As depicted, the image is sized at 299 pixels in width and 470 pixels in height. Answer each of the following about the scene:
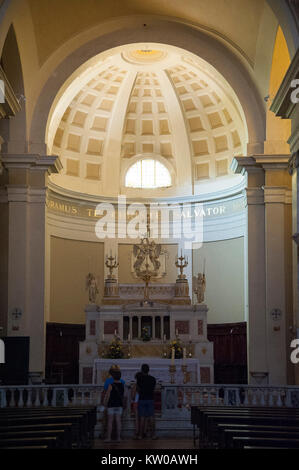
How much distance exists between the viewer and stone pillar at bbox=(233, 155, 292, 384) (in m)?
21.2

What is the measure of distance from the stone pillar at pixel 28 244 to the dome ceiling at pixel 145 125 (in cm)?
403

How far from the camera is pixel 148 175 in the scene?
2889cm

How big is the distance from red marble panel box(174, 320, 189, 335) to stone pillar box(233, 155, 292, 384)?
6.06 feet

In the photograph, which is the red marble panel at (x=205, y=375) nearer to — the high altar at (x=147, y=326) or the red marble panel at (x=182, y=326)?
the high altar at (x=147, y=326)

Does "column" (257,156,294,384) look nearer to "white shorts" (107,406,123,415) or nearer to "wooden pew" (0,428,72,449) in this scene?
"white shorts" (107,406,123,415)

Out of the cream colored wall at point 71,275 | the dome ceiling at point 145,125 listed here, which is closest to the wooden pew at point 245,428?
the cream colored wall at point 71,275

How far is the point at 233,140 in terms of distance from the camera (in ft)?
88.1

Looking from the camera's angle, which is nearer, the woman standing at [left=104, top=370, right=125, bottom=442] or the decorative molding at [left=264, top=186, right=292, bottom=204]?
the woman standing at [left=104, top=370, right=125, bottom=442]

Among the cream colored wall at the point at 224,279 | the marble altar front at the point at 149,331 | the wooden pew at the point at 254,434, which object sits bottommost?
the wooden pew at the point at 254,434

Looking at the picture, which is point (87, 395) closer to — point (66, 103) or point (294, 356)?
point (294, 356)

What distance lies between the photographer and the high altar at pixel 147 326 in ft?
69.4

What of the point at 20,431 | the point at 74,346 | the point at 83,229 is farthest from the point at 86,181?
the point at 20,431

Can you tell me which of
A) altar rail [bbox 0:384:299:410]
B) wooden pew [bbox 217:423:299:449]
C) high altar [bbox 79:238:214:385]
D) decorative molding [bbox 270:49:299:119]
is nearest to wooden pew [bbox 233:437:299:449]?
wooden pew [bbox 217:423:299:449]
